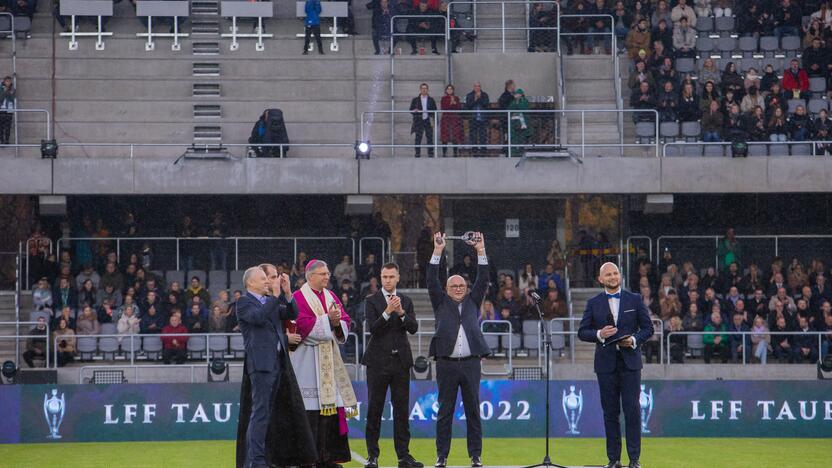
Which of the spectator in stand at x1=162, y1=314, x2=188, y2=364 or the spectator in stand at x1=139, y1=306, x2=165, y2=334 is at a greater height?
the spectator in stand at x1=139, y1=306, x2=165, y2=334

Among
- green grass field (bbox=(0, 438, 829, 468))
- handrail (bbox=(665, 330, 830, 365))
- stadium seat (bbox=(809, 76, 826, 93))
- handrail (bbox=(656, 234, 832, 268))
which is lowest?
green grass field (bbox=(0, 438, 829, 468))

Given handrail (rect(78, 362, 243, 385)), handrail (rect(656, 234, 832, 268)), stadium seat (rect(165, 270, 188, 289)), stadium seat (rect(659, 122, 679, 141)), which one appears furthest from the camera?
handrail (rect(656, 234, 832, 268))

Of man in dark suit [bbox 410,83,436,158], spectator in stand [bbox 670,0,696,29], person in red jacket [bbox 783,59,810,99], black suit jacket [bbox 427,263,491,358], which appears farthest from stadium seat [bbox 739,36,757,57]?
black suit jacket [bbox 427,263,491,358]

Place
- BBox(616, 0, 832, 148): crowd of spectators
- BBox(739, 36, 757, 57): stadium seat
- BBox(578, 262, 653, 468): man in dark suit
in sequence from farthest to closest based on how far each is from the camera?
BBox(739, 36, 757, 57): stadium seat → BBox(616, 0, 832, 148): crowd of spectators → BBox(578, 262, 653, 468): man in dark suit

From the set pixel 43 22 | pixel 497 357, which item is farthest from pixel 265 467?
pixel 43 22

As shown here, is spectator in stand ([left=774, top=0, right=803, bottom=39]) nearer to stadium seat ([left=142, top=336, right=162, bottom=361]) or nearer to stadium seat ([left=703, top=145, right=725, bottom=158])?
stadium seat ([left=703, top=145, right=725, bottom=158])

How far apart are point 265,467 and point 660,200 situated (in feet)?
54.1

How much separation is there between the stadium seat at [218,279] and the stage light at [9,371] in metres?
6.21

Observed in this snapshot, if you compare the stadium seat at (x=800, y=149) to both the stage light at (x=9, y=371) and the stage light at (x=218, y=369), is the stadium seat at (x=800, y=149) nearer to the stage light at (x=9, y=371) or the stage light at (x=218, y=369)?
the stage light at (x=218, y=369)

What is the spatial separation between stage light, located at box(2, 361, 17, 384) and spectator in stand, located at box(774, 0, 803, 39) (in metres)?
18.6

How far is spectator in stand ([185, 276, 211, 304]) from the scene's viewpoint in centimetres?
2709

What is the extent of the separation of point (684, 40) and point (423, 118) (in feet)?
22.8

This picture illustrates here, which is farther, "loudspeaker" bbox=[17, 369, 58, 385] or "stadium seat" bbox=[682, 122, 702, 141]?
"stadium seat" bbox=[682, 122, 702, 141]

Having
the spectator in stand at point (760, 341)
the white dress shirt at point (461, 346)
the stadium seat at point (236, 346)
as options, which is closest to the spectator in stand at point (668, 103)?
the spectator in stand at point (760, 341)
